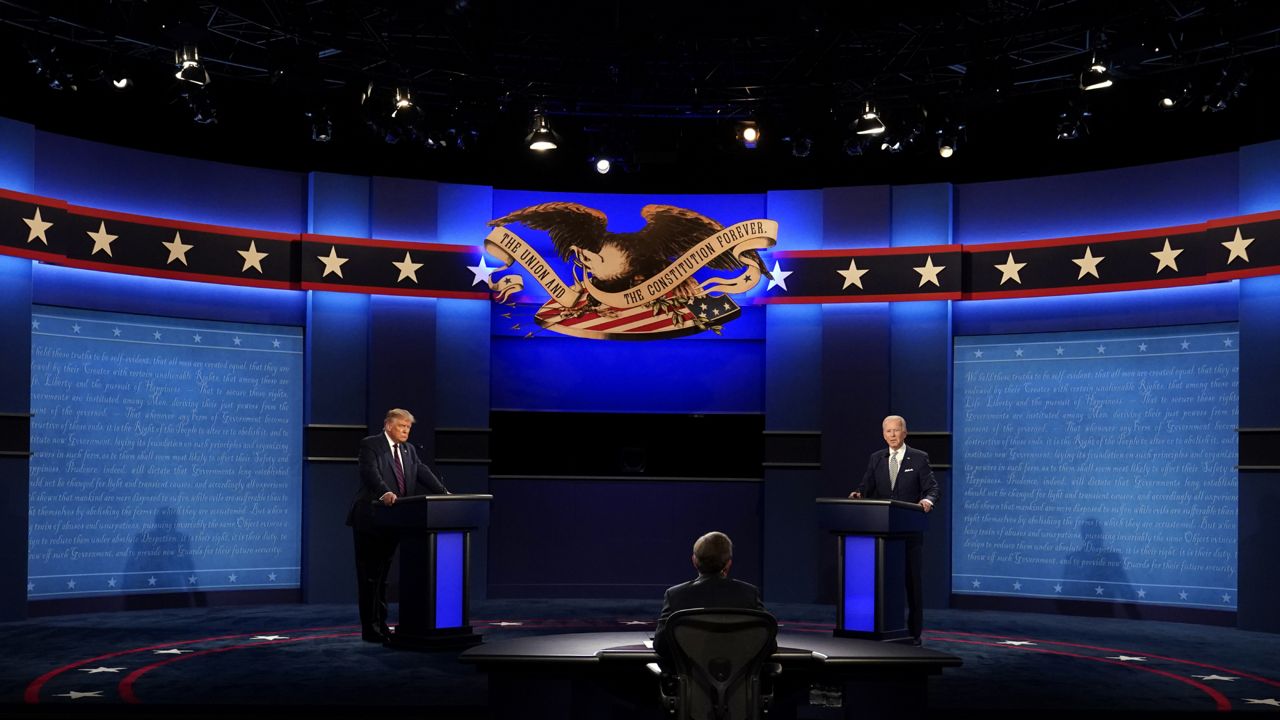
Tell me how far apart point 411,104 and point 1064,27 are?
513 cm

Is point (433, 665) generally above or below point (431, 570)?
below

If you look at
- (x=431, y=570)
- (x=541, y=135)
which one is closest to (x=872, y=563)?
(x=431, y=570)

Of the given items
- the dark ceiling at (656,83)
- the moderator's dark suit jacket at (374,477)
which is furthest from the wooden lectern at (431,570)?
the dark ceiling at (656,83)

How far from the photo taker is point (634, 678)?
4.67m

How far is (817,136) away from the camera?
417 inches

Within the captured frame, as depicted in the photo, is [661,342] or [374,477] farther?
[661,342]

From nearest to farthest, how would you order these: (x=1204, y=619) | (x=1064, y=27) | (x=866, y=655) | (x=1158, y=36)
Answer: (x=866, y=655) < (x=1158, y=36) < (x=1064, y=27) < (x=1204, y=619)

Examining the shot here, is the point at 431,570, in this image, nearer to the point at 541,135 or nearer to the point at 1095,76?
the point at 541,135

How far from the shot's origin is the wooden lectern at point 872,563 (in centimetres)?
821

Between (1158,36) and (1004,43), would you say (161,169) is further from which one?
(1158,36)

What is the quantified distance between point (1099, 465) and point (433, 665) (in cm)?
633

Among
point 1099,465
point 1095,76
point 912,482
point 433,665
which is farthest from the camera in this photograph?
point 1099,465

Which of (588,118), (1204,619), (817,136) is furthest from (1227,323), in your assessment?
(588,118)

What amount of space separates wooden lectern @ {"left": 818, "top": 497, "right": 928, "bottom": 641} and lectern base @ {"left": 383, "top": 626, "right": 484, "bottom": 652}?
2526mm
